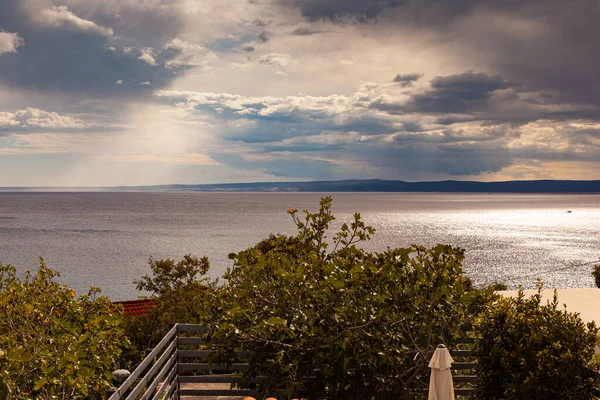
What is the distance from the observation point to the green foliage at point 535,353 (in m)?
5.43

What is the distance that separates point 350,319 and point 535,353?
206cm

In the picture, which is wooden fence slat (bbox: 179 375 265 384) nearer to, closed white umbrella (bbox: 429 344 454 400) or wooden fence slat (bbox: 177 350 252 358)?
wooden fence slat (bbox: 177 350 252 358)

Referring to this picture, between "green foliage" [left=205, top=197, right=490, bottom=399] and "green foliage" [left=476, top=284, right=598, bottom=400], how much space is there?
431 millimetres

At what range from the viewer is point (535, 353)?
562cm

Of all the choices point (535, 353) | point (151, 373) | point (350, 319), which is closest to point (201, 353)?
point (151, 373)

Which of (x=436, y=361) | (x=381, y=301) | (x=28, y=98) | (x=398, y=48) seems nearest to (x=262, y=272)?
(x=381, y=301)

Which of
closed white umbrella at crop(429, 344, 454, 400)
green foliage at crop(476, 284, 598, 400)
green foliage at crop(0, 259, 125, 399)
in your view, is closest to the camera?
green foliage at crop(0, 259, 125, 399)

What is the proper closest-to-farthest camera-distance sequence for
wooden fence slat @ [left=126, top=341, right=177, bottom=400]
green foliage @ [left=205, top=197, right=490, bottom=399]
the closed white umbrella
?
wooden fence slat @ [left=126, top=341, right=177, bottom=400]
the closed white umbrella
green foliage @ [left=205, top=197, right=490, bottom=399]

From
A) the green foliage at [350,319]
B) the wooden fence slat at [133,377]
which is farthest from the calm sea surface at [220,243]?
the wooden fence slat at [133,377]

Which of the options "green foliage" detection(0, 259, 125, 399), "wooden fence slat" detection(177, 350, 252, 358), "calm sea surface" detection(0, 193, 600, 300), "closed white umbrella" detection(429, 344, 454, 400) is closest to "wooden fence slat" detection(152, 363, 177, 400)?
"wooden fence slat" detection(177, 350, 252, 358)

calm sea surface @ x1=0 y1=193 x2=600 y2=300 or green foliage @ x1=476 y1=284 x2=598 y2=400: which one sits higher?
green foliage @ x1=476 y1=284 x2=598 y2=400

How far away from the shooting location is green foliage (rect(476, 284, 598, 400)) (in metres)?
5.43

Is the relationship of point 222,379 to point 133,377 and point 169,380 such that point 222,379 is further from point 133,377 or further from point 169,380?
point 133,377

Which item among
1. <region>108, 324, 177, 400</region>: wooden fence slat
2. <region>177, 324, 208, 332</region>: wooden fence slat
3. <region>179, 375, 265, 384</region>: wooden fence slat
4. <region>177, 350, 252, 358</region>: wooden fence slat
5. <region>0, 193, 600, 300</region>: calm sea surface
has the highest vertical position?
<region>108, 324, 177, 400</region>: wooden fence slat
